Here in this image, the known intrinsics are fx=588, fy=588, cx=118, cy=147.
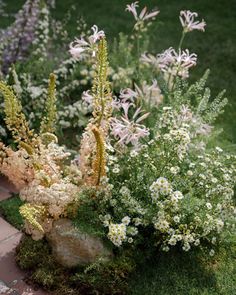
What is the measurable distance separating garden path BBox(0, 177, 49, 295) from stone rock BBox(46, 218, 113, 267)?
0.85ft

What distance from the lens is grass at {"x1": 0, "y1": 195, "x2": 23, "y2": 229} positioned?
4.21 metres

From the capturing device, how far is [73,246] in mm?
3627

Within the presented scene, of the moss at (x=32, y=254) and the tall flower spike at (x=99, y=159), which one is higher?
the tall flower spike at (x=99, y=159)

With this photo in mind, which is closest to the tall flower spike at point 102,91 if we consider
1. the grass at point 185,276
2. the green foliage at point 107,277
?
the green foliage at point 107,277

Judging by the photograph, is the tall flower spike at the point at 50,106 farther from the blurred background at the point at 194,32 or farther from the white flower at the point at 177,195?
the blurred background at the point at 194,32

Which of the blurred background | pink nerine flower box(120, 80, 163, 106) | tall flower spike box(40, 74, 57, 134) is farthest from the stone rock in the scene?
the blurred background

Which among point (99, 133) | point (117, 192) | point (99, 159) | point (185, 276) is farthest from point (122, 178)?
point (185, 276)

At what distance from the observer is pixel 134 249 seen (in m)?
3.72

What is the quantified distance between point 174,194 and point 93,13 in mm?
5338

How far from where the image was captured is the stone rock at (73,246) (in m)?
3.60

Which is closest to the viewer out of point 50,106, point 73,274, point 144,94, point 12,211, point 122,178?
point 73,274

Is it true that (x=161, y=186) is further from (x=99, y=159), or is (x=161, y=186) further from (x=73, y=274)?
(x=73, y=274)

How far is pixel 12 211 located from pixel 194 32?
14.8 ft

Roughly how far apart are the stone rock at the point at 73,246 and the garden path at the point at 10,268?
0.26 metres
